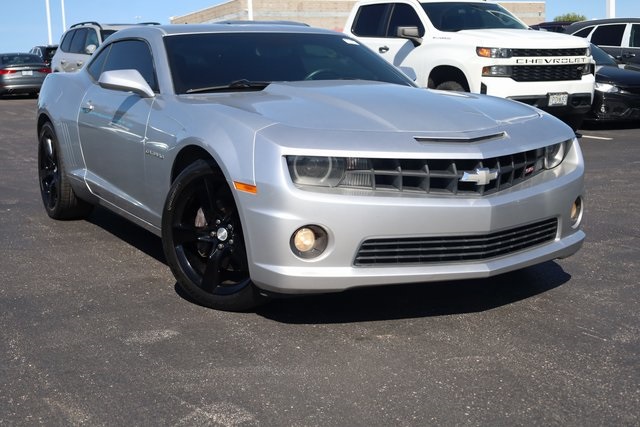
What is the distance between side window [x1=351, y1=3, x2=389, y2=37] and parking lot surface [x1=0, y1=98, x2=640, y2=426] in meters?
7.66

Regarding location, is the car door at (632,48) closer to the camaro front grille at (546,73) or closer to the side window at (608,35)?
the side window at (608,35)

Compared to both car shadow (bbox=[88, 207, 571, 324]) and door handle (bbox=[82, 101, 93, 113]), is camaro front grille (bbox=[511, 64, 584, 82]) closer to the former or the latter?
car shadow (bbox=[88, 207, 571, 324])

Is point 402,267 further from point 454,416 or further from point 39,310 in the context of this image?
point 39,310

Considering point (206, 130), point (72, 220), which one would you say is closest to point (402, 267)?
point (206, 130)

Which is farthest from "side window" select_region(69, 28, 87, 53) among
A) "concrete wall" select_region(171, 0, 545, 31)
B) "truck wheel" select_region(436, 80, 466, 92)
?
"concrete wall" select_region(171, 0, 545, 31)

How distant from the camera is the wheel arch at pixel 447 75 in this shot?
457 inches

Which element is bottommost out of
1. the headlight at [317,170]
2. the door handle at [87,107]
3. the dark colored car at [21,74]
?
the dark colored car at [21,74]

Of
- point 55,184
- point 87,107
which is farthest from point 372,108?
point 55,184

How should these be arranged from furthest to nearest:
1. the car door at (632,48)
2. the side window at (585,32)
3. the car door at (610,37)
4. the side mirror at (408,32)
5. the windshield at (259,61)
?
the side window at (585,32)
the car door at (610,37)
the car door at (632,48)
the side mirror at (408,32)
the windshield at (259,61)

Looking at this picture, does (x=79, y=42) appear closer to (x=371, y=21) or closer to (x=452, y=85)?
(x=371, y=21)

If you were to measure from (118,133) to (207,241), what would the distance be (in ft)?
4.20

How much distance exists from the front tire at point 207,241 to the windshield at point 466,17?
8176 mm

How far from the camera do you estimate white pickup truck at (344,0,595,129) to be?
1127cm

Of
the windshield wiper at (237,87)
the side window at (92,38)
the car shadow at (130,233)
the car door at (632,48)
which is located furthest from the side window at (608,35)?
the windshield wiper at (237,87)
